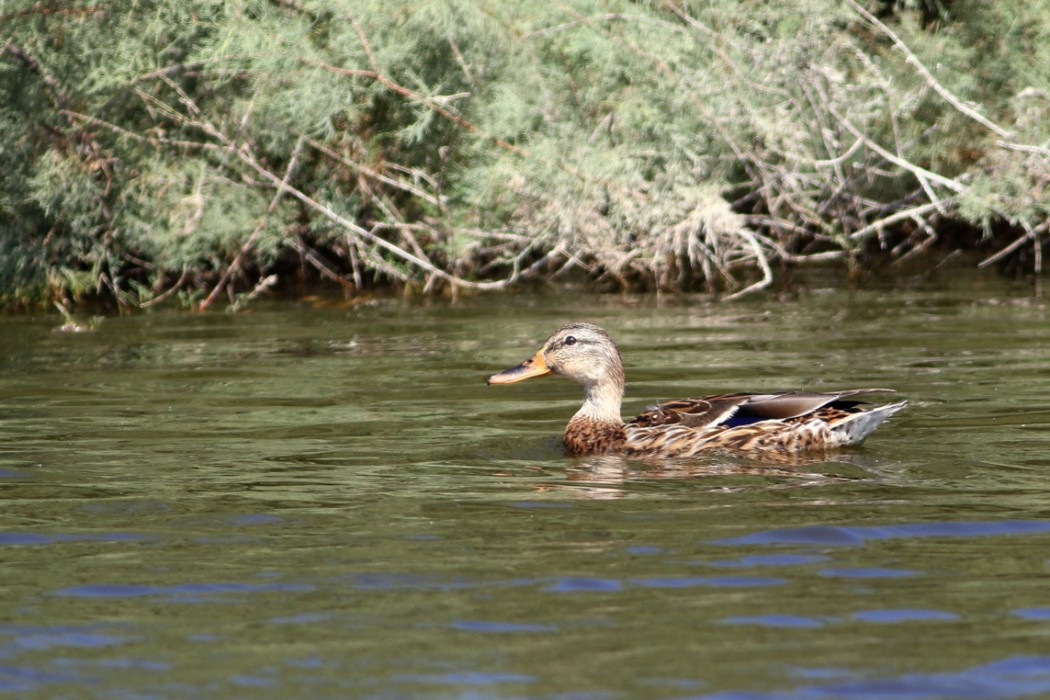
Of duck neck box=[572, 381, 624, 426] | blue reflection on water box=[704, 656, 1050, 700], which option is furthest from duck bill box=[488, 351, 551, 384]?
blue reflection on water box=[704, 656, 1050, 700]

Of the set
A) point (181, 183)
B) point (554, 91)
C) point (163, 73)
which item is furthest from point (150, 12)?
point (554, 91)

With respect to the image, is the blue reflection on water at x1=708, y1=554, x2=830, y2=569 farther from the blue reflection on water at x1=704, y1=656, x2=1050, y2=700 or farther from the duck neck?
the duck neck

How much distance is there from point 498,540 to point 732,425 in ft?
7.42

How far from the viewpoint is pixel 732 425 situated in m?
7.95

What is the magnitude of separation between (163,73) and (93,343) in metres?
3.01

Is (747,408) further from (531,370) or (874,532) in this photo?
(874,532)

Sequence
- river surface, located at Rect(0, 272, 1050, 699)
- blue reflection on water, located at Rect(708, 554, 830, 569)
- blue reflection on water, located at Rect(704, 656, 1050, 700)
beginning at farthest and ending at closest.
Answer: blue reflection on water, located at Rect(708, 554, 830, 569) → river surface, located at Rect(0, 272, 1050, 699) → blue reflection on water, located at Rect(704, 656, 1050, 700)

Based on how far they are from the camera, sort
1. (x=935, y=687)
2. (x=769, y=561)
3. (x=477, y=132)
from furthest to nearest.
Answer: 1. (x=477, y=132)
2. (x=769, y=561)
3. (x=935, y=687)

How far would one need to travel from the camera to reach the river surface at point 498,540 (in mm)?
4555

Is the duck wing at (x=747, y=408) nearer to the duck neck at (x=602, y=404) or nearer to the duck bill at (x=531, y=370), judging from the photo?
the duck neck at (x=602, y=404)

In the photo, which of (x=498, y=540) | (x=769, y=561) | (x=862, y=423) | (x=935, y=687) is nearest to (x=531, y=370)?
(x=862, y=423)

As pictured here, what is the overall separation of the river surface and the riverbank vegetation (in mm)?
3501

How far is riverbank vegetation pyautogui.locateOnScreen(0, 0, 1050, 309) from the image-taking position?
14.2 metres

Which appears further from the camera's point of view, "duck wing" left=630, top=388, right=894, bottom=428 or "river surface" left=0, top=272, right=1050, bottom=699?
"duck wing" left=630, top=388, right=894, bottom=428
